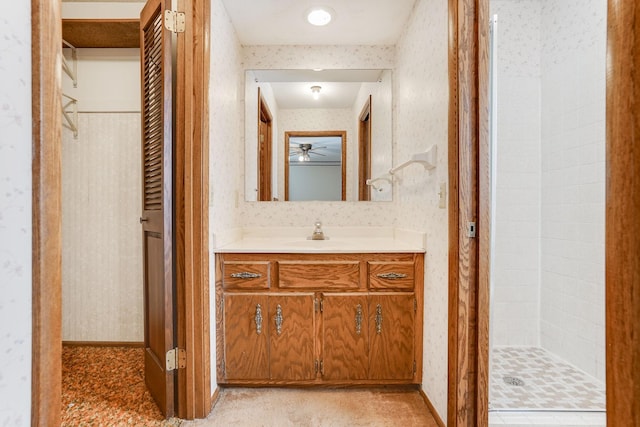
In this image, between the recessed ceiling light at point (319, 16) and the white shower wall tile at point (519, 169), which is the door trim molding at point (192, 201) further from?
→ the white shower wall tile at point (519, 169)

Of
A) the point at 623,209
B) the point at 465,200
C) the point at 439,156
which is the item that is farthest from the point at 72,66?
the point at 623,209

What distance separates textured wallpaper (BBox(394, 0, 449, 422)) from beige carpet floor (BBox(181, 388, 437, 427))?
5.8 inches

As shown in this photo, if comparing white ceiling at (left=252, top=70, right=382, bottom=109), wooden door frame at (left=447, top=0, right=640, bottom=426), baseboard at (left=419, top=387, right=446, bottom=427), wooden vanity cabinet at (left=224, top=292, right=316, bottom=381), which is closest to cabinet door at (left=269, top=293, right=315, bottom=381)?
wooden vanity cabinet at (left=224, top=292, right=316, bottom=381)

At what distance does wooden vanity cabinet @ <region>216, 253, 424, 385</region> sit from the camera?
1770 mm

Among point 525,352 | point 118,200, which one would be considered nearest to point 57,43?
point 118,200

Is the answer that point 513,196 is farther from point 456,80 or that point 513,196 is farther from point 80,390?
point 80,390

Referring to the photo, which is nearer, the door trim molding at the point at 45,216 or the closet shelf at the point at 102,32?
the door trim molding at the point at 45,216

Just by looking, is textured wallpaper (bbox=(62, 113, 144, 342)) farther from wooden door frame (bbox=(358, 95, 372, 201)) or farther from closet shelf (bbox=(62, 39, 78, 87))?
wooden door frame (bbox=(358, 95, 372, 201))

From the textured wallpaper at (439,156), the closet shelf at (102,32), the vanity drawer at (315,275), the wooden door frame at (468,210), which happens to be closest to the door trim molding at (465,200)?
the wooden door frame at (468,210)

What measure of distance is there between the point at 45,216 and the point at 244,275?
1158 millimetres

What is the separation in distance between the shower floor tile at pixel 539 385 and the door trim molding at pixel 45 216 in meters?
1.88

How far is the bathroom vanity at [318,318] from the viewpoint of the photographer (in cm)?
177

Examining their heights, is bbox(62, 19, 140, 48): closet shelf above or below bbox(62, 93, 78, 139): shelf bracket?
above

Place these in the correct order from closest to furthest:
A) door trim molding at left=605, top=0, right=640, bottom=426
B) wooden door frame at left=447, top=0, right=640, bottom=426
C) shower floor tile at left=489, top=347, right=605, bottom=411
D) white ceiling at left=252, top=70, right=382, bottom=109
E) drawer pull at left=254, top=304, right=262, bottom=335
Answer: door trim molding at left=605, top=0, right=640, bottom=426 → wooden door frame at left=447, top=0, right=640, bottom=426 → shower floor tile at left=489, top=347, right=605, bottom=411 → drawer pull at left=254, top=304, right=262, bottom=335 → white ceiling at left=252, top=70, right=382, bottom=109
